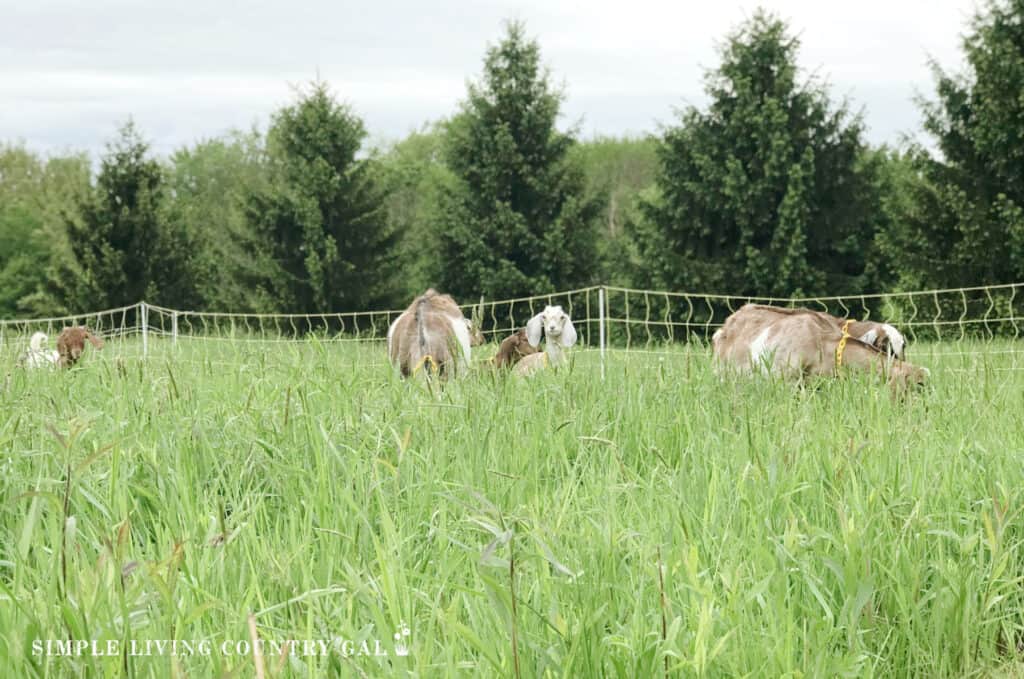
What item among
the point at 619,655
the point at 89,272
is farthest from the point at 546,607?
the point at 89,272

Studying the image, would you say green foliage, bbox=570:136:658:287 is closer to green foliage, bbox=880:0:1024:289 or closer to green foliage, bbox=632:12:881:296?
green foliage, bbox=632:12:881:296

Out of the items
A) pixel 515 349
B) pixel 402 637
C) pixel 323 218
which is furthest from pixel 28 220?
pixel 402 637

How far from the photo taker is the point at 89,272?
88.2ft

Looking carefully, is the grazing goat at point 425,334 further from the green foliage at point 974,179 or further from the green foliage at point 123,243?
the green foliage at point 123,243

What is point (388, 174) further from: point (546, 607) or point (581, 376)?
point (546, 607)

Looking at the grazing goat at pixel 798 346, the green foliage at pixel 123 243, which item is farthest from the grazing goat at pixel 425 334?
the green foliage at pixel 123 243

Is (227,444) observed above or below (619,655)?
above

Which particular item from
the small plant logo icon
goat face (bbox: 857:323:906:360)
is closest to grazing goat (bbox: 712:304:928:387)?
goat face (bbox: 857:323:906:360)

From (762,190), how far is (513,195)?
606 cm

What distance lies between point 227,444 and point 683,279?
749 inches

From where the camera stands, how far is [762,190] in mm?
21453

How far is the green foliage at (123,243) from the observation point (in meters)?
27.5

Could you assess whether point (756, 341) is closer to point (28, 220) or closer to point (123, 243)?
point (123, 243)

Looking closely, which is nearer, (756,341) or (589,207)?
(756,341)
